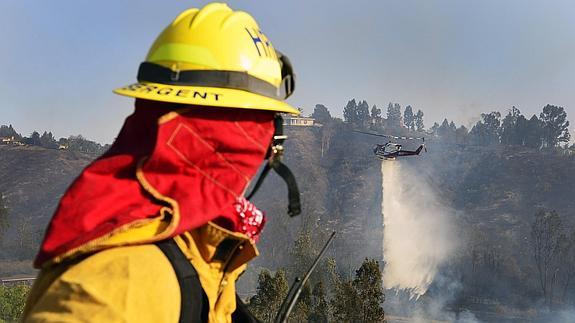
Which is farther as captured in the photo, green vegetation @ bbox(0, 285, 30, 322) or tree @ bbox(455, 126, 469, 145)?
tree @ bbox(455, 126, 469, 145)

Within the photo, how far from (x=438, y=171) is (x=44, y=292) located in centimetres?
14127

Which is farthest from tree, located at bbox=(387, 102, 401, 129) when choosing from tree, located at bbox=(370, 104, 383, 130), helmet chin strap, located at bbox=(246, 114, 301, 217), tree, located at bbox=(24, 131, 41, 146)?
helmet chin strap, located at bbox=(246, 114, 301, 217)

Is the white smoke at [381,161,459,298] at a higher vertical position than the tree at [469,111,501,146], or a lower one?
lower

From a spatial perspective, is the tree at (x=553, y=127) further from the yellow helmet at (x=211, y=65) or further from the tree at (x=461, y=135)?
the yellow helmet at (x=211, y=65)

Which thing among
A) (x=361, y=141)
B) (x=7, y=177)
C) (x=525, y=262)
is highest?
(x=361, y=141)

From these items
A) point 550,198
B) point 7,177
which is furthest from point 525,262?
point 7,177

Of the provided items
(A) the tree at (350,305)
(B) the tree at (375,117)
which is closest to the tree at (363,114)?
(B) the tree at (375,117)

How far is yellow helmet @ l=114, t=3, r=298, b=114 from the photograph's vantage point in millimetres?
1814

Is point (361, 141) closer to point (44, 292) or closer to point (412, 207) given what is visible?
point (412, 207)

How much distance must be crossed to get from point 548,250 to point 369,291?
6520 centimetres

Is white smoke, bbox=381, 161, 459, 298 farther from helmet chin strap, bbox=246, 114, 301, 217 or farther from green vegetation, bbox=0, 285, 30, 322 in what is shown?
helmet chin strap, bbox=246, 114, 301, 217

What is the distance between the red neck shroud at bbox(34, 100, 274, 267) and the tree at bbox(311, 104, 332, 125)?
157 metres

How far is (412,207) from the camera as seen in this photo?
12381 cm

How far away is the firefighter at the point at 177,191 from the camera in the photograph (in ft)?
4.93
